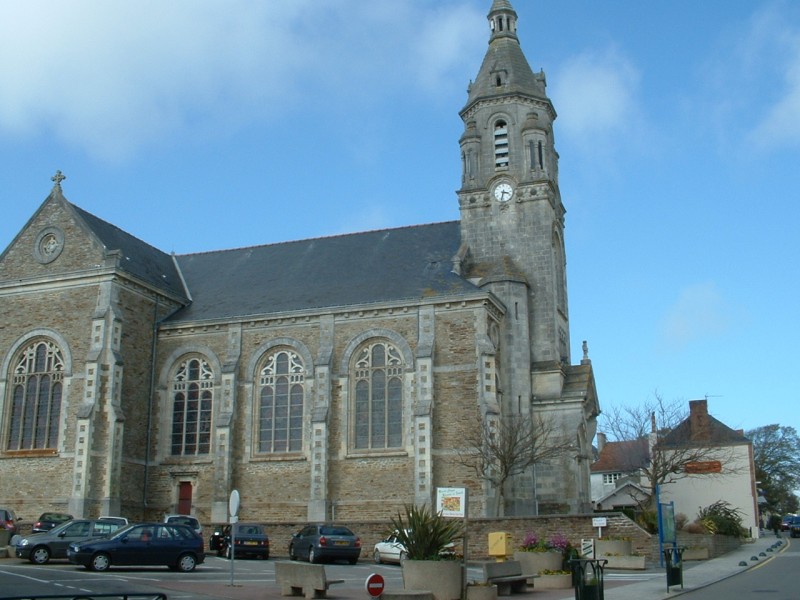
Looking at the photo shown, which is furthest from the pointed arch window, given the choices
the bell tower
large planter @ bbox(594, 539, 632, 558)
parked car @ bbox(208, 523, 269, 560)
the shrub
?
parked car @ bbox(208, 523, 269, 560)

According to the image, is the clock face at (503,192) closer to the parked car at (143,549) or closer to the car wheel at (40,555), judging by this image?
the parked car at (143,549)

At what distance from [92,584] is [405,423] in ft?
58.5

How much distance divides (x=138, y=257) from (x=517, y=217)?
1749 cm

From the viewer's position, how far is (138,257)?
134 ft

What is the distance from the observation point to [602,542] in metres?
25.9

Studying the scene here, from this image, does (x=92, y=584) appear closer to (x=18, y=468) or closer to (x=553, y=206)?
(x=18, y=468)

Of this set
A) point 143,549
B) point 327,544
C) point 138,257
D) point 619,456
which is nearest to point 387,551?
point 327,544

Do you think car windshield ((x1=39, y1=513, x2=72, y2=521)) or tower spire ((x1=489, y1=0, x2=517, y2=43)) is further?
tower spire ((x1=489, y1=0, x2=517, y2=43))

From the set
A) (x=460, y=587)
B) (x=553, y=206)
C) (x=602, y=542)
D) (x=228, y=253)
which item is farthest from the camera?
(x=228, y=253)

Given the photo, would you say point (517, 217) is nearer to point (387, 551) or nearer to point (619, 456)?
point (387, 551)

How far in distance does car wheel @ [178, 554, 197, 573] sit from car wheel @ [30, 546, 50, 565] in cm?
389

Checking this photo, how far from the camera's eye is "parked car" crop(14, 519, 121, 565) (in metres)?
23.7

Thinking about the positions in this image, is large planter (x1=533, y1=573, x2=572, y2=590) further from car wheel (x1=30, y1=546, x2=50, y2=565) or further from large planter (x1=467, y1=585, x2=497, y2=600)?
car wheel (x1=30, y1=546, x2=50, y2=565)

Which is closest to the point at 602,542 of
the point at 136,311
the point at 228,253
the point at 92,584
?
the point at 92,584
